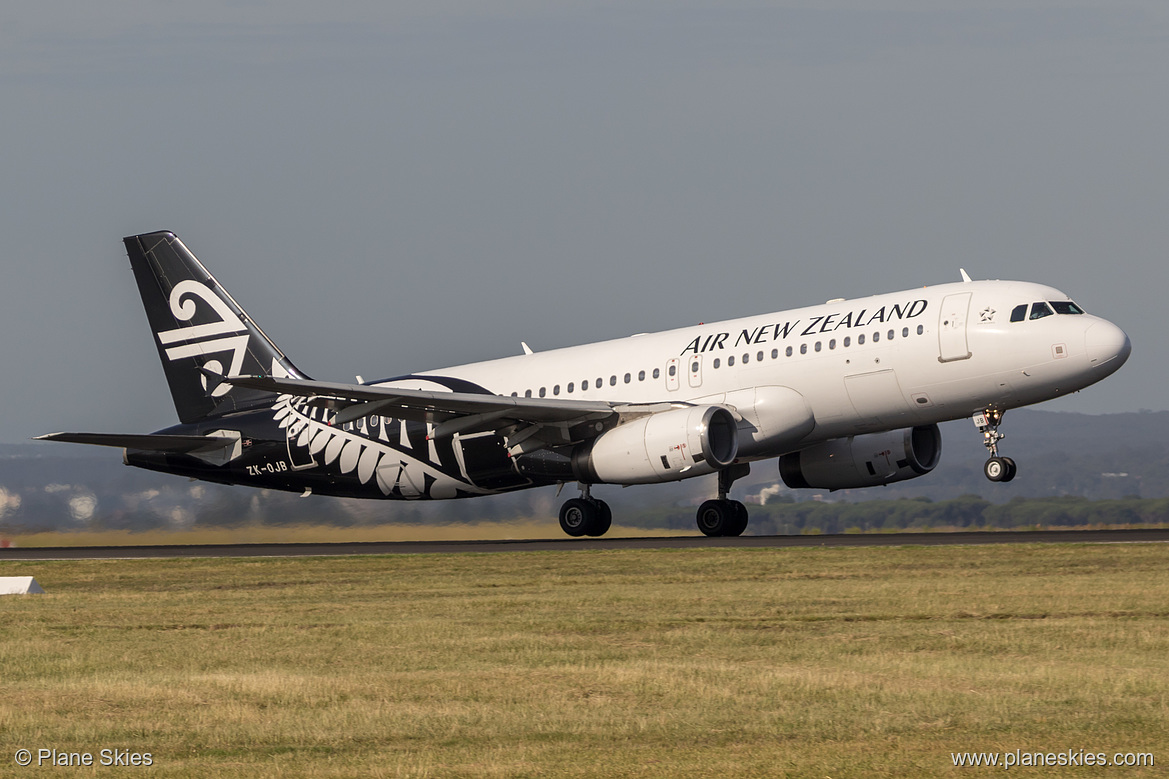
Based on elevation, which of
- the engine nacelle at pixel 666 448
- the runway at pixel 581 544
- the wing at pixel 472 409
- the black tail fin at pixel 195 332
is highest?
the black tail fin at pixel 195 332

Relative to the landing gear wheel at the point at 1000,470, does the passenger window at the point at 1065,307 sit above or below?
above

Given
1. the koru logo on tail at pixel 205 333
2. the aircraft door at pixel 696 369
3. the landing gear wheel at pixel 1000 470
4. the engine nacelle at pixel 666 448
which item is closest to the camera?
the landing gear wheel at pixel 1000 470

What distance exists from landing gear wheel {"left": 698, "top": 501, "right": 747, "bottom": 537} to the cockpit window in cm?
892

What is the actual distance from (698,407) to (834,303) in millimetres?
4030

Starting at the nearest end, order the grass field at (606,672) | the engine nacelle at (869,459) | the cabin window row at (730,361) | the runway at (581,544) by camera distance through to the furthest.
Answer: the grass field at (606,672)
the runway at (581,544)
the cabin window row at (730,361)
the engine nacelle at (869,459)

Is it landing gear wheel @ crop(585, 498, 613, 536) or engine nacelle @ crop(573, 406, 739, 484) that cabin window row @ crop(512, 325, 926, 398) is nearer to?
engine nacelle @ crop(573, 406, 739, 484)

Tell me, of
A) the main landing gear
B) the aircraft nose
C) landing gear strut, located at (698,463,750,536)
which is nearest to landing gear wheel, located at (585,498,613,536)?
landing gear strut, located at (698,463,750,536)

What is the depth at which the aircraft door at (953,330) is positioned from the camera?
31.5m

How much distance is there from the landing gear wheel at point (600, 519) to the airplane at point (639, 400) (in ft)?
0.16

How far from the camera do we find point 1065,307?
31.8m

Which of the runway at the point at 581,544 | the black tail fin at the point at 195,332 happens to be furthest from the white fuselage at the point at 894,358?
the black tail fin at the point at 195,332

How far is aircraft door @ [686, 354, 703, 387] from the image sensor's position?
34.6 metres

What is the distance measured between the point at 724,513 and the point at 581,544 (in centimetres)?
428

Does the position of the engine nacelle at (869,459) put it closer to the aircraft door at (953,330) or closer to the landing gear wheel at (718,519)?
the landing gear wheel at (718,519)
